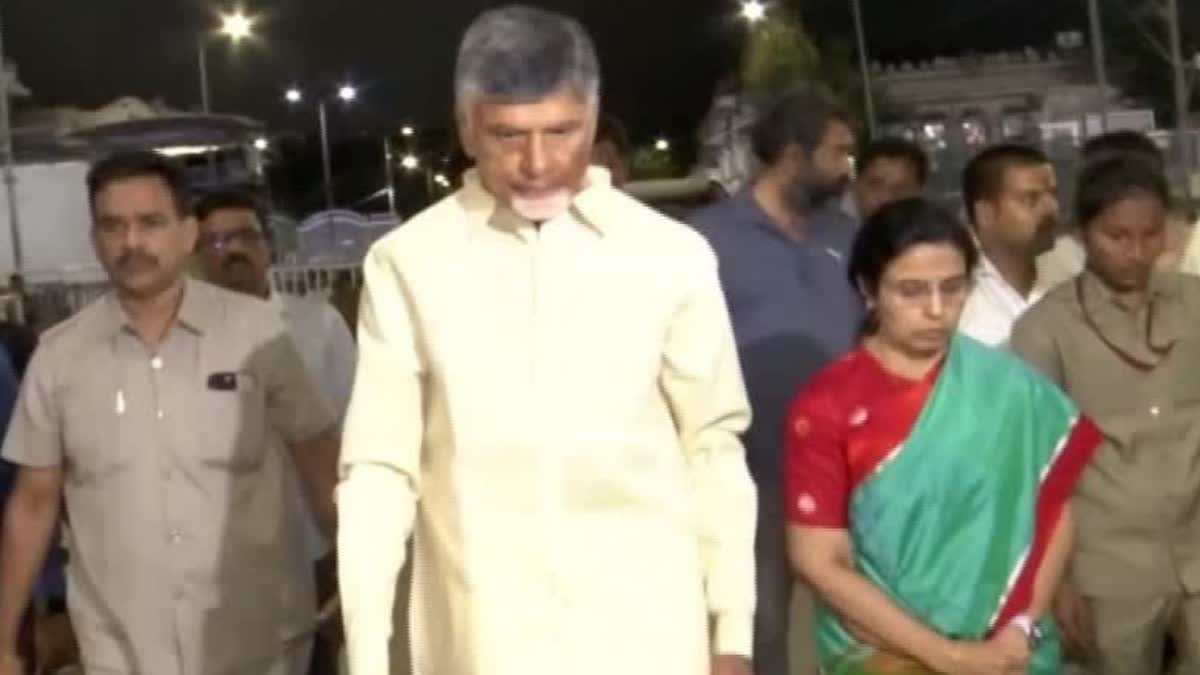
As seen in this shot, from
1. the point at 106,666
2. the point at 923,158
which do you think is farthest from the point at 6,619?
the point at 923,158

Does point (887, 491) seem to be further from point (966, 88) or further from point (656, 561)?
point (966, 88)

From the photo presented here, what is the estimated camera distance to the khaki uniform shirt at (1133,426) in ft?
14.9

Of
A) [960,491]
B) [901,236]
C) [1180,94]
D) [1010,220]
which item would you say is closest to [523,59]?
[901,236]

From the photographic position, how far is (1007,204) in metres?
5.26

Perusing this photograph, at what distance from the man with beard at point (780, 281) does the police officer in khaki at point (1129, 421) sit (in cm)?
50

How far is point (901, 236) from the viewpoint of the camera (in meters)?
3.80

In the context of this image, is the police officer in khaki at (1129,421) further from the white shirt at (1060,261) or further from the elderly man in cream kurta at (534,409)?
the elderly man in cream kurta at (534,409)

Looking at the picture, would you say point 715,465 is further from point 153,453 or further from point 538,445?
point 153,453

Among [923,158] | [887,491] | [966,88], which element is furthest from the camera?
[966,88]

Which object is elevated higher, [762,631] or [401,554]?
[401,554]

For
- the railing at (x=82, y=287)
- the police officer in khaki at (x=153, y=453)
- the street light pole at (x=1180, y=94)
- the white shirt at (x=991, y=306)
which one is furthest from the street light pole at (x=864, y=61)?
the police officer in khaki at (x=153, y=453)

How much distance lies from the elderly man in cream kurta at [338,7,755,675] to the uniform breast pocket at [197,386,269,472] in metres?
1.10

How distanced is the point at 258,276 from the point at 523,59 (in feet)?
9.16

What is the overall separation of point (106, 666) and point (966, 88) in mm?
22358
